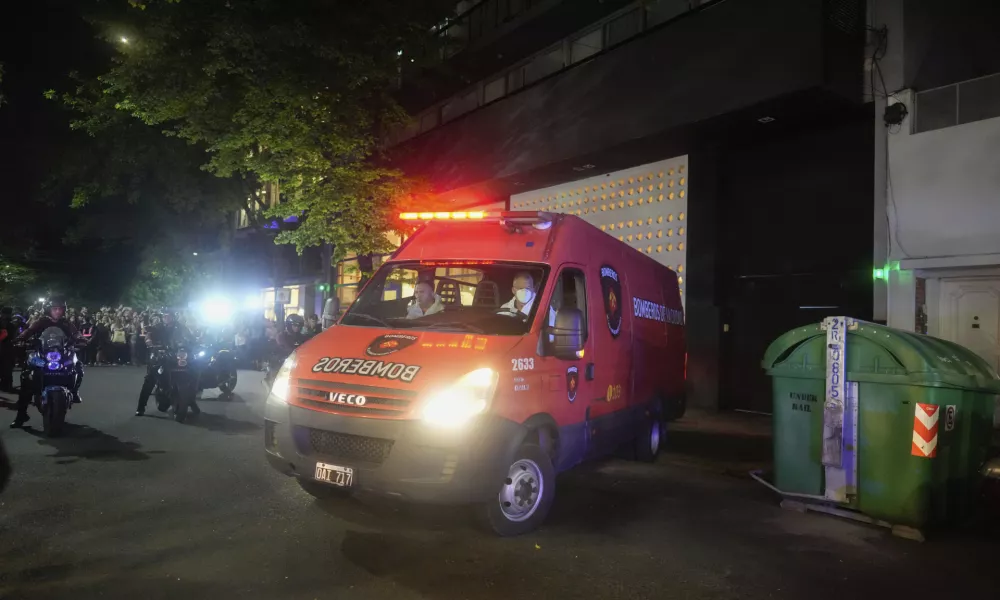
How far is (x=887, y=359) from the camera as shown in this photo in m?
5.34

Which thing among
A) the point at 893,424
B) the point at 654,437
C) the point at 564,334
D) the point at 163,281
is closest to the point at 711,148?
the point at 654,437

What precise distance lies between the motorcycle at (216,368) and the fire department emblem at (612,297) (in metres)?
6.80

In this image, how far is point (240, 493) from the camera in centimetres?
598

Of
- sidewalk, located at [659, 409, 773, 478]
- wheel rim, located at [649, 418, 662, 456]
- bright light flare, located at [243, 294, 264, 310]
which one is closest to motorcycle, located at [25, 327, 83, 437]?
wheel rim, located at [649, 418, 662, 456]

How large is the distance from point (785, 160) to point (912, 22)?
2.80 meters

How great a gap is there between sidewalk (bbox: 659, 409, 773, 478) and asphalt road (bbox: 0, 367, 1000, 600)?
49.4 inches

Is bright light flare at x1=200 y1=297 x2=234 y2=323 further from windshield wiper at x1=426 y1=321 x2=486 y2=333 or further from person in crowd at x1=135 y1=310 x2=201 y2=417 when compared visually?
windshield wiper at x1=426 y1=321 x2=486 y2=333

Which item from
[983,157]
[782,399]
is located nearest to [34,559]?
[782,399]

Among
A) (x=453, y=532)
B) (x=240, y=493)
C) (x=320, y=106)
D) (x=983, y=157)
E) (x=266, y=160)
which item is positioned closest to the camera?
(x=453, y=532)

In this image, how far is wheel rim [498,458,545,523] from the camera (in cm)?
496

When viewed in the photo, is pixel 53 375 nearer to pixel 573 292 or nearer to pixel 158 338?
pixel 158 338

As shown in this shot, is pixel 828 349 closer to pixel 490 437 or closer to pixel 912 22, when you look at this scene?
pixel 490 437

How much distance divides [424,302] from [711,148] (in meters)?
8.67

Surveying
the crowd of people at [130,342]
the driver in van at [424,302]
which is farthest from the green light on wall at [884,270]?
the crowd of people at [130,342]
